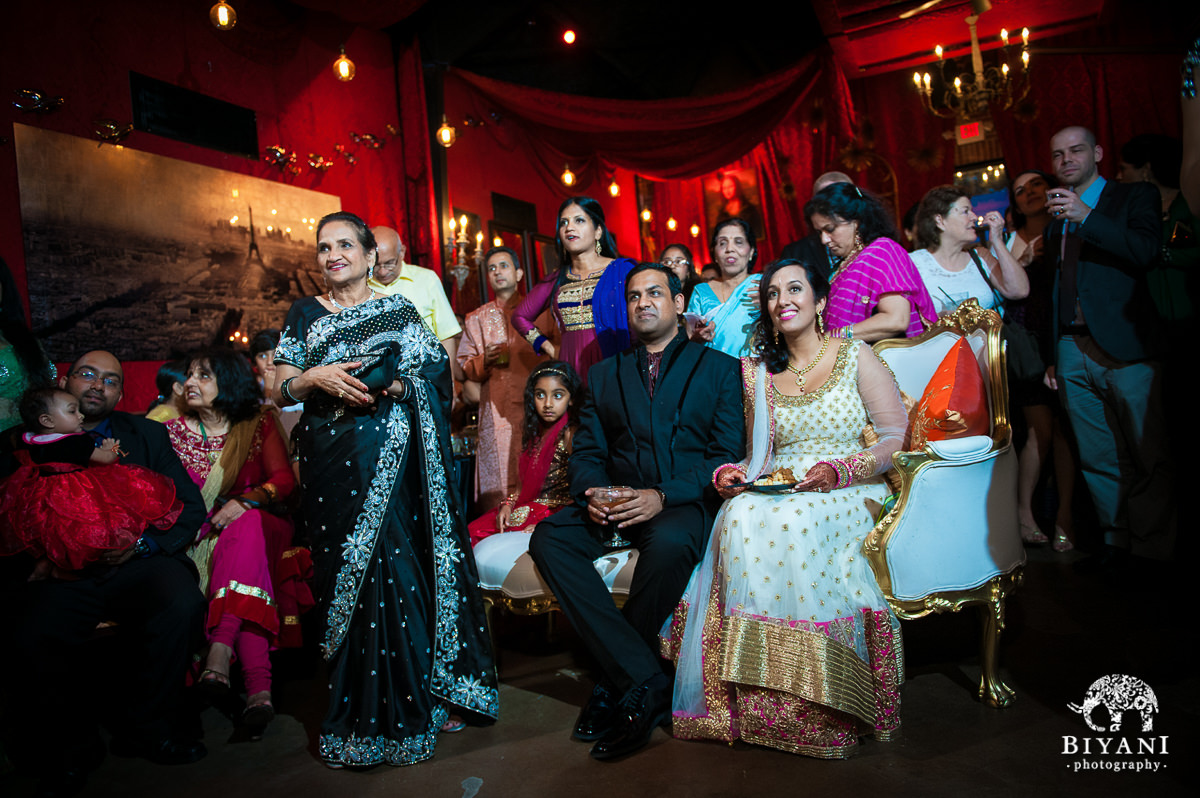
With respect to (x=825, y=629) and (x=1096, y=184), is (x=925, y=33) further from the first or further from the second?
(x=825, y=629)

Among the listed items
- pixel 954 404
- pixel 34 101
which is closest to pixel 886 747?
pixel 954 404

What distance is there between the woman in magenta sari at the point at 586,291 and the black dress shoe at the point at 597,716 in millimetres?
1680

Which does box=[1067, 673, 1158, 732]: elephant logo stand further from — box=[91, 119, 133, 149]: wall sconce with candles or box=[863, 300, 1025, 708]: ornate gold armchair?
box=[91, 119, 133, 149]: wall sconce with candles

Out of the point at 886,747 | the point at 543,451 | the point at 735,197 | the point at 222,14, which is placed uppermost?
the point at 222,14

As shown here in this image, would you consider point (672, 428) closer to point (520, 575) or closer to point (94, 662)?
point (520, 575)

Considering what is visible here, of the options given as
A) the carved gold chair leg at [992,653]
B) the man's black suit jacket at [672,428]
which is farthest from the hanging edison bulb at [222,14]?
the carved gold chair leg at [992,653]

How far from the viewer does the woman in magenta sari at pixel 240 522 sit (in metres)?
2.92

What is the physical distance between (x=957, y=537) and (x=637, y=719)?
3.87 feet

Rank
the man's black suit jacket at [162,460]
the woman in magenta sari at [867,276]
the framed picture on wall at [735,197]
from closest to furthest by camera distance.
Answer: the man's black suit jacket at [162,460] → the woman in magenta sari at [867,276] → the framed picture on wall at [735,197]

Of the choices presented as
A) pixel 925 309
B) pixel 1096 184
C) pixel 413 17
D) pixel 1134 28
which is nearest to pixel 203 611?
pixel 925 309

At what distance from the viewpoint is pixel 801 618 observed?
2.29m

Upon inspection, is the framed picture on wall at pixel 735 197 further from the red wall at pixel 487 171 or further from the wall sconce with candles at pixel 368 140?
the wall sconce with candles at pixel 368 140

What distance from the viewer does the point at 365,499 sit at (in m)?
2.60

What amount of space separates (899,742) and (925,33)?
6255 millimetres
